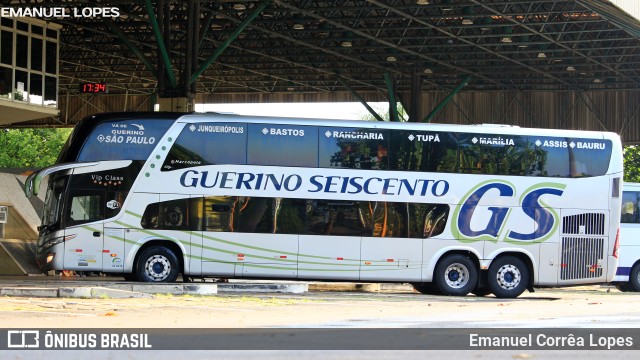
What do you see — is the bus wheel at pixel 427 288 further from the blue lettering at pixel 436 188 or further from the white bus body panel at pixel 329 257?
the blue lettering at pixel 436 188

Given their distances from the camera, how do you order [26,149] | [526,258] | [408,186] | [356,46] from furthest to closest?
[26,149], [356,46], [526,258], [408,186]

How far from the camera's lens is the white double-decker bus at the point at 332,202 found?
2238 centimetres

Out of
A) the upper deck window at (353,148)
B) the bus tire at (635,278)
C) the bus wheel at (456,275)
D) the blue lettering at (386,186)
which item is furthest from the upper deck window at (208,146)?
the bus tire at (635,278)

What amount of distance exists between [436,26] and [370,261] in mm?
15945

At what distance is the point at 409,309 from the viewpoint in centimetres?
1734

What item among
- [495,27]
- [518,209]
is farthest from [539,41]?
[518,209]

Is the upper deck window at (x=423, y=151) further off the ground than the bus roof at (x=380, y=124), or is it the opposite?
the bus roof at (x=380, y=124)

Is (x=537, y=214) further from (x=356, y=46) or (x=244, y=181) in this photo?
(x=356, y=46)

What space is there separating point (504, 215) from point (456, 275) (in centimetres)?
162

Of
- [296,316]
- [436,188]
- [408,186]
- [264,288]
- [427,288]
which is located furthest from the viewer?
[427,288]

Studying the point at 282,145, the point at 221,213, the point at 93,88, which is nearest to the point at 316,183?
the point at 282,145

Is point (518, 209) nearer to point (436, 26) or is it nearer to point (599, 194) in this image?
point (599, 194)

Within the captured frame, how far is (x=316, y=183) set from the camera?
22.9 m

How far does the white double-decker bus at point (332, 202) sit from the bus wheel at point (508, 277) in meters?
0.03
